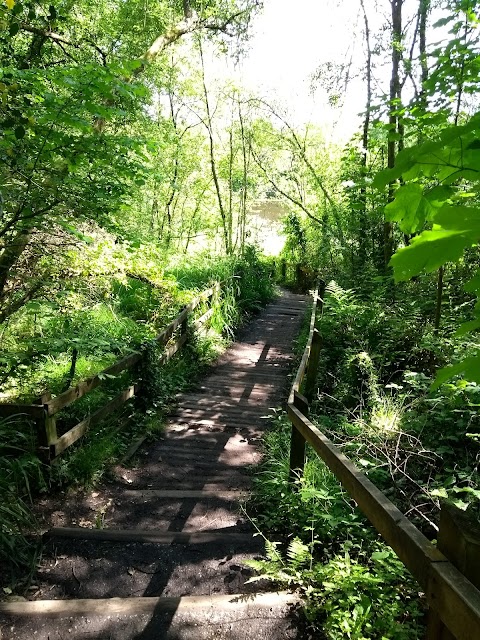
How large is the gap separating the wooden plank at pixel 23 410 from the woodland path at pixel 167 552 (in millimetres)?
732

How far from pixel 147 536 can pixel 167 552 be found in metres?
0.21

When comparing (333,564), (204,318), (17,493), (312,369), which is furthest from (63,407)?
(204,318)

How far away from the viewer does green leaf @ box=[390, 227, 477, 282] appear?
82 centimetres

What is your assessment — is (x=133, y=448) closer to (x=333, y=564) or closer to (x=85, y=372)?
(x=85, y=372)

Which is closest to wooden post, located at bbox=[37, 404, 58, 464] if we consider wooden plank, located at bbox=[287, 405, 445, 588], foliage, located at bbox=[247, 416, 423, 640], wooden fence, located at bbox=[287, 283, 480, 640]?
foliage, located at bbox=[247, 416, 423, 640]

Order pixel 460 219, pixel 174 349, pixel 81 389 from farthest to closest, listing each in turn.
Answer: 1. pixel 174 349
2. pixel 81 389
3. pixel 460 219

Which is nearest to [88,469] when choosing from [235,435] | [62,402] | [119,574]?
[62,402]

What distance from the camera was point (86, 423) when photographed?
13.4ft

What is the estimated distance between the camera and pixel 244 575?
2664 millimetres

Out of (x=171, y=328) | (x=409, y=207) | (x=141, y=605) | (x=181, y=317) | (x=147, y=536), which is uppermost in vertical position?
(x=409, y=207)

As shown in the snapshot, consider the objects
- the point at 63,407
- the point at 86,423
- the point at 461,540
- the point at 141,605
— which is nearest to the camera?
Result: the point at 461,540

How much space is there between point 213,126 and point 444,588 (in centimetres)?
1706

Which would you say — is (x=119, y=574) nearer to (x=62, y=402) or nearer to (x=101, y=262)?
(x=62, y=402)

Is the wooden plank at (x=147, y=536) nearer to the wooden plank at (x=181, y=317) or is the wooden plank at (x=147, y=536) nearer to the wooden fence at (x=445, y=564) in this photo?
the wooden fence at (x=445, y=564)
